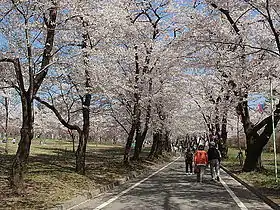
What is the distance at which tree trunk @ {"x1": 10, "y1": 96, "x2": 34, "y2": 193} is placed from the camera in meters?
9.73

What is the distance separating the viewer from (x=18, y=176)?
9.76 meters

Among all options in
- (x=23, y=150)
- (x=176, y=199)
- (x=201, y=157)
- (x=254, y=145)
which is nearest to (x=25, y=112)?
(x=23, y=150)

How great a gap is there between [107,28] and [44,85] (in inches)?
219

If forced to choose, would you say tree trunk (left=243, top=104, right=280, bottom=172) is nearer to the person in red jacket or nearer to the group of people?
the group of people

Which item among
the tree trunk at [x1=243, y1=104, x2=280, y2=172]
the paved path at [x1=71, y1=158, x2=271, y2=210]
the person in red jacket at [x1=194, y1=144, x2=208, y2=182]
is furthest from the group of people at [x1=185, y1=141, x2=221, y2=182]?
the tree trunk at [x1=243, y1=104, x2=280, y2=172]

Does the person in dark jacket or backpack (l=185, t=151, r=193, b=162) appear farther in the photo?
backpack (l=185, t=151, r=193, b=162)

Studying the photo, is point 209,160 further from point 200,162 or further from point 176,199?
point 176,199

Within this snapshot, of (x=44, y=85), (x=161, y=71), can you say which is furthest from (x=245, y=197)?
(x=161, y=71)

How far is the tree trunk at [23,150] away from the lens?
973 centimetres

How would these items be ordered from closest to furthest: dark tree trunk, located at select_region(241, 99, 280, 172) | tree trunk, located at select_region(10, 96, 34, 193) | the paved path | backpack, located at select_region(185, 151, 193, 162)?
the paved path < tree trunk, located at select_region(10, 96, 34, 193) < dark tree trunk, located at select_region(241, 99, 280, 172) < backpack, located at select_region(185, 151, 193, 162)

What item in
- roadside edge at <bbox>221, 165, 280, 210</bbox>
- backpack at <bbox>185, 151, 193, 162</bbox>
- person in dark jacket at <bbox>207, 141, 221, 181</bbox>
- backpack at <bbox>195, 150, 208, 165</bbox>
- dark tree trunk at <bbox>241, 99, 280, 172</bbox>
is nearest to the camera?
roadside edge at <bbox>221, 165, 280, 210</bbox>

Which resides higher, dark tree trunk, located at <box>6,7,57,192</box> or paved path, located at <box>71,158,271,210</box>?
dark tree trunk, located at <box>6,7,57,192</box>

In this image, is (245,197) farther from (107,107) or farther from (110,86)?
(107,107)

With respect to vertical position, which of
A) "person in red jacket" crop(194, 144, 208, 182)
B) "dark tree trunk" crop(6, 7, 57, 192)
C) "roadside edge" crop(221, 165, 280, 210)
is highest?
"dark tree trunk" crop(6, 7, 57, 192)
